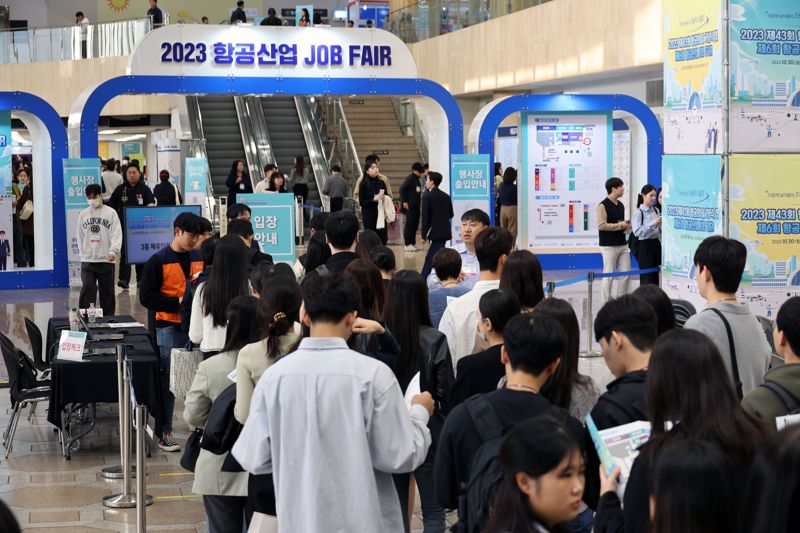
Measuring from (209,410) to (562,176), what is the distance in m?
13.6

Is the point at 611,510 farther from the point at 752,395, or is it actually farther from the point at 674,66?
the point at 674,66

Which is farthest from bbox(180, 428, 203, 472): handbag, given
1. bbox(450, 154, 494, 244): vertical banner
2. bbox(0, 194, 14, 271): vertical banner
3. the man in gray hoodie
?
bbox(0, 194, 14, 271): vertical banner

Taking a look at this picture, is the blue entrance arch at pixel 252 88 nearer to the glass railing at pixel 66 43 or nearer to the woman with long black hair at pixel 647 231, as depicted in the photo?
the woman with long black hair at pixel 647 231

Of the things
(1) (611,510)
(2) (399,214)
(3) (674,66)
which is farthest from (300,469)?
(2) (399,214)

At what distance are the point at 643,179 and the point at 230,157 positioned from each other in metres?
8.94

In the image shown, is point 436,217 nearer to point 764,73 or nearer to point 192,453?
point 764,73

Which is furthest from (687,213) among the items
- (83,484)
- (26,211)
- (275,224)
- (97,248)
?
(26,211)

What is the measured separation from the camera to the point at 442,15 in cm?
2595

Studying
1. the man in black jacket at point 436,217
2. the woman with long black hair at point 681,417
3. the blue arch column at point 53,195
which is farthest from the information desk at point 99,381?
the blue arch column at point 53,195

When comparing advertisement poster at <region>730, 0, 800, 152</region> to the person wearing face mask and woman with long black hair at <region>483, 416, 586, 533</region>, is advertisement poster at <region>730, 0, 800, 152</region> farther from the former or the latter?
the person wearing face mask

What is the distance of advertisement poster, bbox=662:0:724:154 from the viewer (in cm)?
709

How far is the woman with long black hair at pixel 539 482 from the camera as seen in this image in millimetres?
2523

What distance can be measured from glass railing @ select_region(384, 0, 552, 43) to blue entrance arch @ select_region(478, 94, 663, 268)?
14.7 feet

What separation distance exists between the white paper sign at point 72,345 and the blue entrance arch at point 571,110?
10203mm
